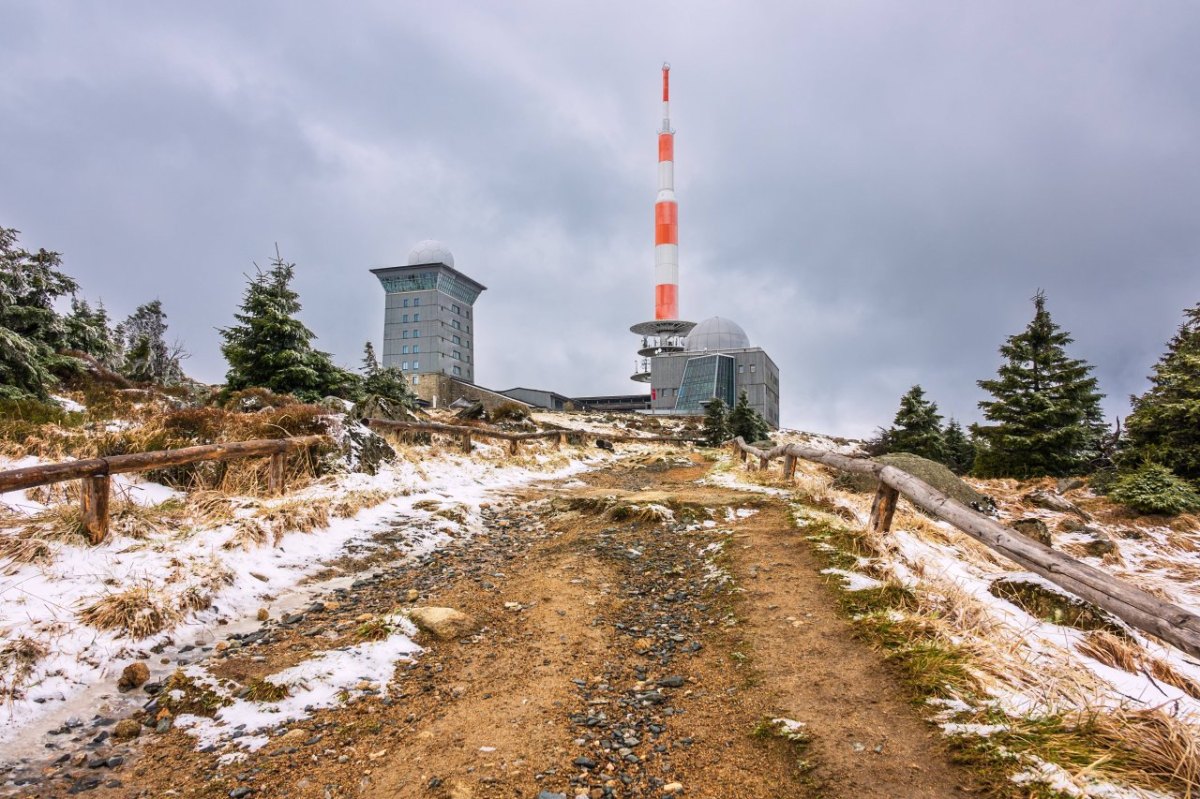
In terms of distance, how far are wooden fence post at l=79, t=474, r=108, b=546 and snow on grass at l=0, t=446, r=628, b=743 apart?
5.1 inches

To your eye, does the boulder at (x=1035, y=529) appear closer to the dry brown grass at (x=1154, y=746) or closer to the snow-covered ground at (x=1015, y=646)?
the snow-covered ground at (x=1015, y=646)

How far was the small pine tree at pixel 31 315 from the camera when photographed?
12.0 metres

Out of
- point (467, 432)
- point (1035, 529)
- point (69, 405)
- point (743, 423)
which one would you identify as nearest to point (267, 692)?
point (1035, 529)

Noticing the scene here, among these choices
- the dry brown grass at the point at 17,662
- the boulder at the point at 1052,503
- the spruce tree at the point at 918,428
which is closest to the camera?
the dry brown grass at the point at 17,662

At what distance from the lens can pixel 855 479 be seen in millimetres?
11734

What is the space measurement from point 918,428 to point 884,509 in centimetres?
2466

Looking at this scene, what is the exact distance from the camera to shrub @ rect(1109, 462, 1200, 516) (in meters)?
11.8

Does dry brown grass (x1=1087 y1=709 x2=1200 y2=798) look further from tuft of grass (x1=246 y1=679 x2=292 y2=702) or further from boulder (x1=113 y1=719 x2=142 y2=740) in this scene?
boulder (x1=113 y1=719 x2=142 y2=740)

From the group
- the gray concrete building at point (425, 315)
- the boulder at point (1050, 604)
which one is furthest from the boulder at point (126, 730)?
the gray concrete building at point (425, 315)

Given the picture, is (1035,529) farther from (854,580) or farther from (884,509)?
(854,580)

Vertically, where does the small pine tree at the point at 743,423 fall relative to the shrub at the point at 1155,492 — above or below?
above

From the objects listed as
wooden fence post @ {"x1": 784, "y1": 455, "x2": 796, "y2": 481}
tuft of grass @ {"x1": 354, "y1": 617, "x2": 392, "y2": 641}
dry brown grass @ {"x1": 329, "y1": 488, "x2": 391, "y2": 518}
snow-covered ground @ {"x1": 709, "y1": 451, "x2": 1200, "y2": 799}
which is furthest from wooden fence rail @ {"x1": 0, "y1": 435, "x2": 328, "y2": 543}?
wooden fence post @ {"x1": 784, "y1": 455, "x2": 796, "y2": 481}

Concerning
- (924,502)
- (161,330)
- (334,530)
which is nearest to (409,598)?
(334,530)

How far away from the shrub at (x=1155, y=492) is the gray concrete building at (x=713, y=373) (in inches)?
2588
